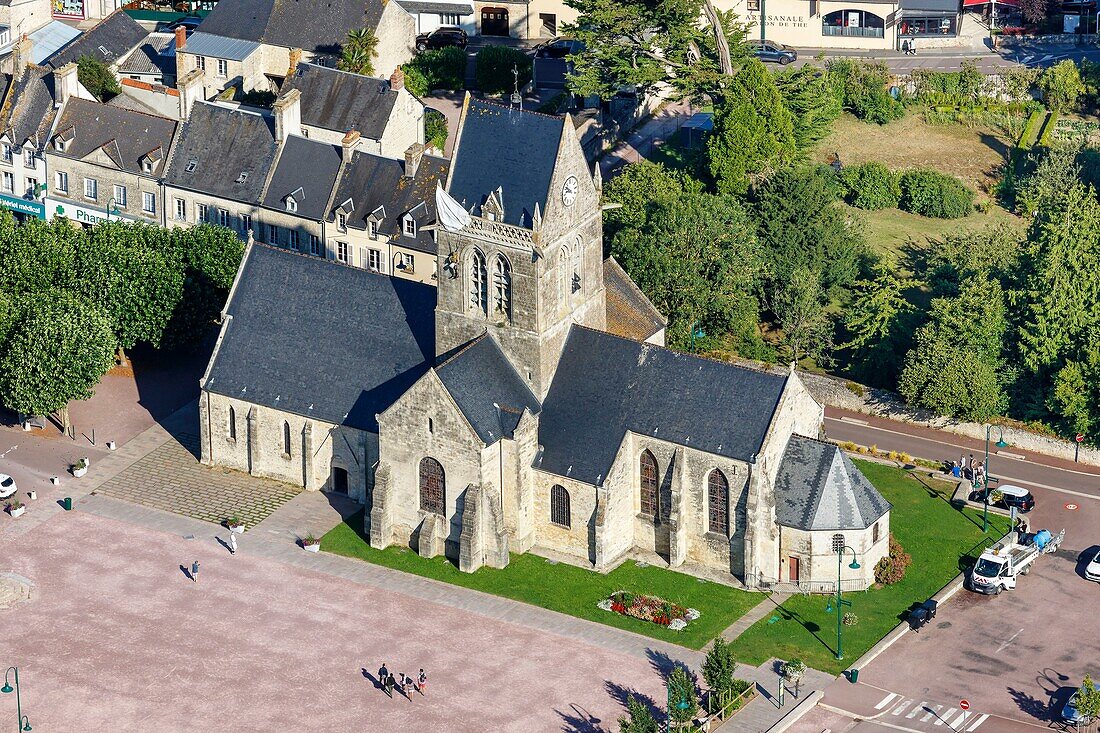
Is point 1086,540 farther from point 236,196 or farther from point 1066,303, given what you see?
point 236,196

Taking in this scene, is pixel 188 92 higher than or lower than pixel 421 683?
higher

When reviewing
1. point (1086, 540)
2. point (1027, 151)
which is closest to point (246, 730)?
point (1086, 540)

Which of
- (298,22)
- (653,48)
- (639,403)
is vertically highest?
(653,48)

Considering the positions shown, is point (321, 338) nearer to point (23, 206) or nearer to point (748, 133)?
point (748, 133)

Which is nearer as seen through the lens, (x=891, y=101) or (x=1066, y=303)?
(x=1066, y=303)

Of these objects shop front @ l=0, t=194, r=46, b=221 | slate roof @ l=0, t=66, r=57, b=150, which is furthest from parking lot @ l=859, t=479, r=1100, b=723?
slate roof @ l=0, t=66, r=57, b=150

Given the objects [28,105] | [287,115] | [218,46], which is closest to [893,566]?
[287,115]
